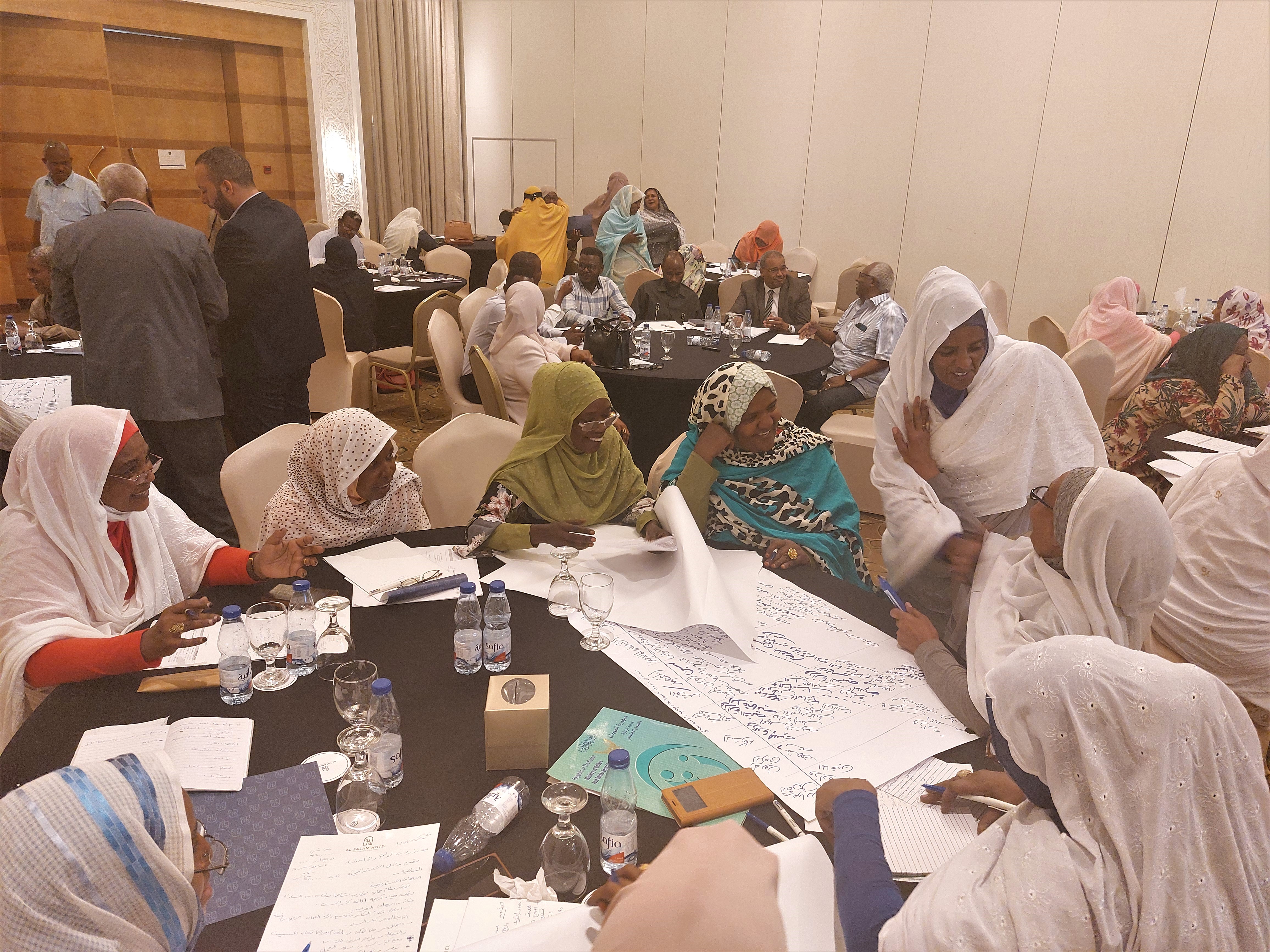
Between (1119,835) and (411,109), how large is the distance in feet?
40.2

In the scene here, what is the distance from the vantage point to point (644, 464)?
4859 millimetres

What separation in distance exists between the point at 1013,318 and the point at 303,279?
6.76 m

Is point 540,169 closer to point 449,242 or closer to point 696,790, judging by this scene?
point 449,242

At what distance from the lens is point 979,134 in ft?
25.9

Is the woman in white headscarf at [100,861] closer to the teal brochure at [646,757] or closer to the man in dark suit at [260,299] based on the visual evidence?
the teal brochure at [646,757]

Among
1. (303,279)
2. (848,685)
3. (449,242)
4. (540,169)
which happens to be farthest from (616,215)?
(848,685)

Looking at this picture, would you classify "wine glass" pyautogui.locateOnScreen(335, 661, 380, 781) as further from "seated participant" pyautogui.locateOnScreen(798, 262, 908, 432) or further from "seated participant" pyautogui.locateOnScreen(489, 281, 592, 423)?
"seated participant" pyautogui.locateOnScreen(798, 262, 908, 432)

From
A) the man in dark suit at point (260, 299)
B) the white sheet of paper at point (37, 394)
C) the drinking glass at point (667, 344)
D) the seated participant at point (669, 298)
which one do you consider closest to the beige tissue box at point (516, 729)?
the white sheet of paper at point (37, 394)

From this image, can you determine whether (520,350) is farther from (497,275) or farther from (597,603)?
(597,603)

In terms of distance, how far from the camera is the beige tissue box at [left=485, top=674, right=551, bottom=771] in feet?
4.99

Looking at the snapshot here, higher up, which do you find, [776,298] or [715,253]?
[715,253]

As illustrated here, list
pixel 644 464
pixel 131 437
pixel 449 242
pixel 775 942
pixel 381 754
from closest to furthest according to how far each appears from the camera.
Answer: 1. pixel 775 942
2. pixel 381 754
3. pixel 131 437
4. pixel 644 464
5. pixel 449 242

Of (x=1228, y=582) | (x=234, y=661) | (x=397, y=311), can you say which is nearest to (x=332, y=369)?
(x=397, y=311)

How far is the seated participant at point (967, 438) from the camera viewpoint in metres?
2.63
